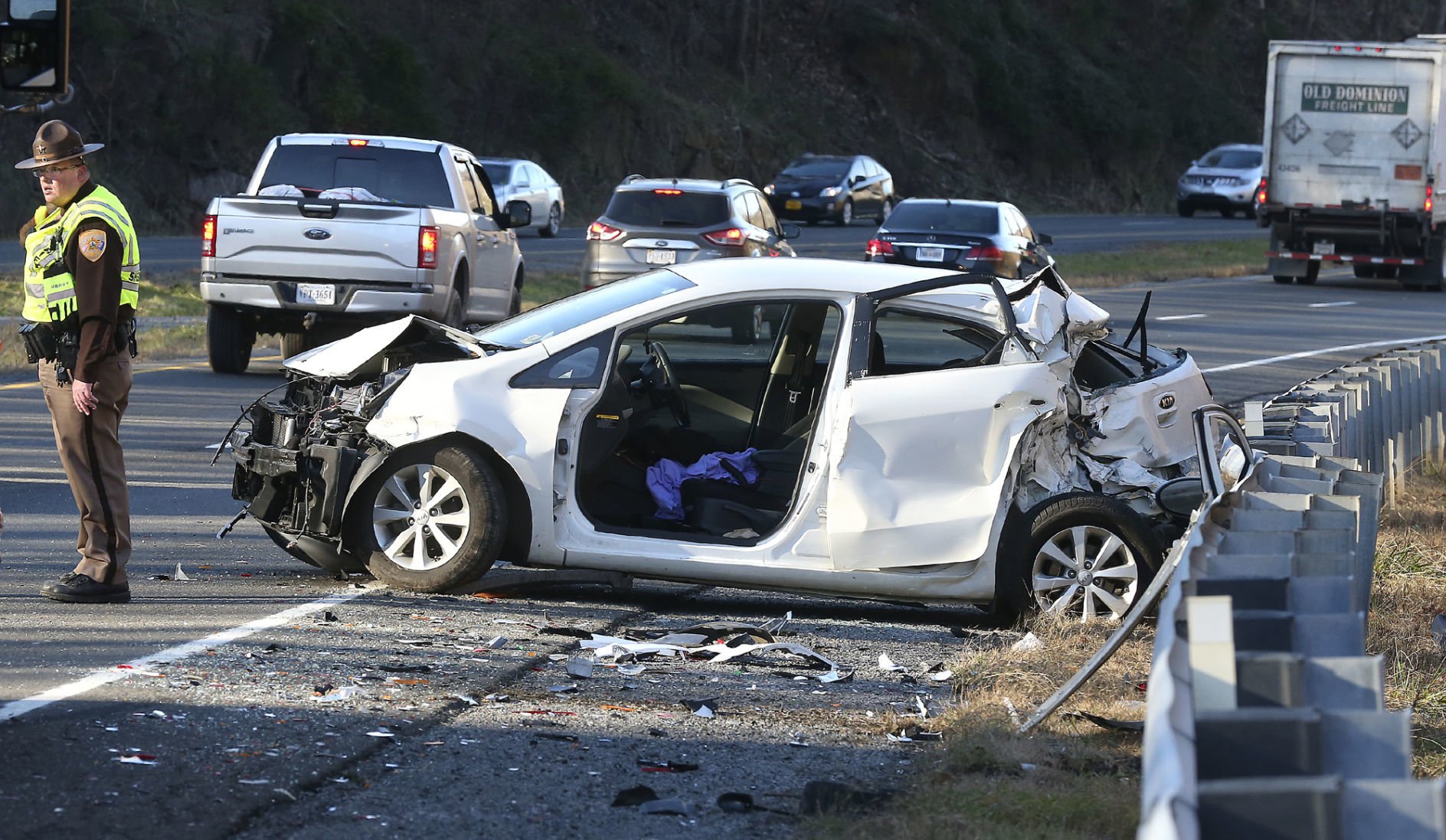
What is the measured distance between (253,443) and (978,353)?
121 inches

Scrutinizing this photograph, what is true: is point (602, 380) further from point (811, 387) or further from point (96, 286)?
point (96, 286)

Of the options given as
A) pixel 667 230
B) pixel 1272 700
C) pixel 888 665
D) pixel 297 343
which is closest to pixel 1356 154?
pixel 667 230

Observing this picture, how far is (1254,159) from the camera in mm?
52688

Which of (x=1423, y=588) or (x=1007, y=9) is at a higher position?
(x=1007, y=9)

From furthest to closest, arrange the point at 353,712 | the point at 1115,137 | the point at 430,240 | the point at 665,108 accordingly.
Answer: the point at 1115,137
the point at 665,108
the point at 430,240
the point at 353,712

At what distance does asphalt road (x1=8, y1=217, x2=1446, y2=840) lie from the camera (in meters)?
5.14

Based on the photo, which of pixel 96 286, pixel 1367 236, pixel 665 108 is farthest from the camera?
pixel 665 108

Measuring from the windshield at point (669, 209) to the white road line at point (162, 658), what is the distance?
13609 millimetres

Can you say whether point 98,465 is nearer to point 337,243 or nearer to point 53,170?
point 53,170

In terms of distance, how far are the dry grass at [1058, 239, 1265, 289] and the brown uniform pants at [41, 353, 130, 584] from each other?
2235 centimetres

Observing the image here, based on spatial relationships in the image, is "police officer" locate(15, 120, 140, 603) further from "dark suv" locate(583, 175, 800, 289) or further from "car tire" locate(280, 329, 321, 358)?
"dark suv" locate(583, 175, 800, 289)

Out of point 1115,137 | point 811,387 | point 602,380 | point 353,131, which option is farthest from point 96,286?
point 1115,137

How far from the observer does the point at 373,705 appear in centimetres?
617

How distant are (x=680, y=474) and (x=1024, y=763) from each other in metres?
2.98
